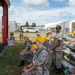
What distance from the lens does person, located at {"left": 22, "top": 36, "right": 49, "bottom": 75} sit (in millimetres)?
5785

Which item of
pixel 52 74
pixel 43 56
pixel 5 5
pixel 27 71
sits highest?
pixel 5 5

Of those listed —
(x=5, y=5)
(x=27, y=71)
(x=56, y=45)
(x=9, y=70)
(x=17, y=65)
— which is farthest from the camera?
(x=5, y=5)

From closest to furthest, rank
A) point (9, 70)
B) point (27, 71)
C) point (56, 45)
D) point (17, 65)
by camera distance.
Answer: point (27, 71), point (56, 45), point (9, 70), point (17, 65)

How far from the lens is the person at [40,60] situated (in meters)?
5.79

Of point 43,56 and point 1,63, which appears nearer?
point 43,56

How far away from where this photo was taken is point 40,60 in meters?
5.90

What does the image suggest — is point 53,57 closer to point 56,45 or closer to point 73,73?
point 56,45

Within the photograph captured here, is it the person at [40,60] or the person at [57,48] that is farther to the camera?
the person at [57,48]

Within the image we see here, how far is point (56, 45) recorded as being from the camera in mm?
8438

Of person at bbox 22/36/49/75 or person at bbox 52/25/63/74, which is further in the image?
person at bbox 52/25/63/74

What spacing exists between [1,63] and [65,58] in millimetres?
2752

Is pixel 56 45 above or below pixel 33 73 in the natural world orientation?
above

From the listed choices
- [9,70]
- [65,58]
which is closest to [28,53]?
[9,70]

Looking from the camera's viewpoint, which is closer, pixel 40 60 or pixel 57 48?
pixel 40 60
